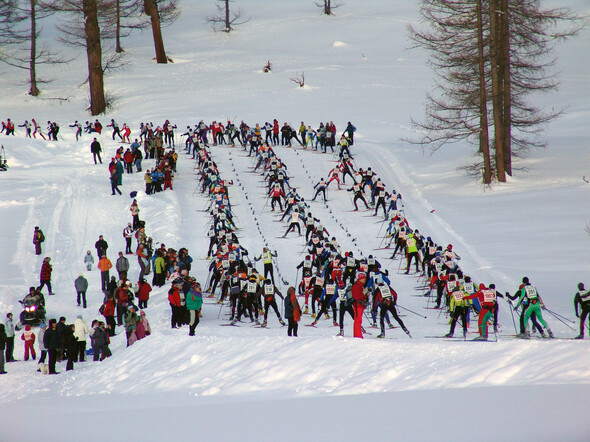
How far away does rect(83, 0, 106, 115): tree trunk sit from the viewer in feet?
140

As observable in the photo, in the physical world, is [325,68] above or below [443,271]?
above

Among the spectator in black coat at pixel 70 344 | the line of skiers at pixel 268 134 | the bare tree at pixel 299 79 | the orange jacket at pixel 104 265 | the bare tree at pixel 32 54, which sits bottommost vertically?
the spectator in black coat at pixel 70 344

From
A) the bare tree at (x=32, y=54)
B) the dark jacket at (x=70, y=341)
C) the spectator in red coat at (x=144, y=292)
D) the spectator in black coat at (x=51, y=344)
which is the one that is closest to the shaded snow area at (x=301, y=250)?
the spectator in red coat at (x=144, y=292)

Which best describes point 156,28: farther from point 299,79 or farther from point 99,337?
point 99,337

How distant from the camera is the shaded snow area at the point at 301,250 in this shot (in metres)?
9.47

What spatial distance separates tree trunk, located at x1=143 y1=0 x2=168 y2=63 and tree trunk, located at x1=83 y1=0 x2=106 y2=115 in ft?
33.5

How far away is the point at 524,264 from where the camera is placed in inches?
816

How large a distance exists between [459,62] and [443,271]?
15296 millimetres

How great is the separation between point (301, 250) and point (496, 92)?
12836 mm

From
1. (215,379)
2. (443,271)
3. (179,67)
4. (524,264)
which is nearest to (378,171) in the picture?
(524,264)

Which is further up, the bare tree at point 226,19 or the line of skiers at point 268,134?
the bare tree at point 226,19

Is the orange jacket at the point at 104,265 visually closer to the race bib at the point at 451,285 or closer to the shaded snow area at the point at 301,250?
the shaded snow area at the point at 301,250

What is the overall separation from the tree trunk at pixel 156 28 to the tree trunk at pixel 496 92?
1186 inches

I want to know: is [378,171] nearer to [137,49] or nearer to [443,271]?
[443,271]
